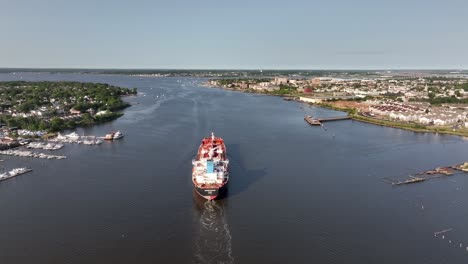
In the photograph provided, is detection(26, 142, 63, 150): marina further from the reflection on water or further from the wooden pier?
the wooden pier

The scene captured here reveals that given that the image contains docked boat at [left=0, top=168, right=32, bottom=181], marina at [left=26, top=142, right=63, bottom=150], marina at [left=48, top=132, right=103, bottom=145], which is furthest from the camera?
marina at [left=48, top=132, right=103, bottom=145]

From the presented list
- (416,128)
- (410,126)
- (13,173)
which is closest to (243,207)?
(13,173)

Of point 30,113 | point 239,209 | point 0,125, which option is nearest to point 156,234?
point 239,209

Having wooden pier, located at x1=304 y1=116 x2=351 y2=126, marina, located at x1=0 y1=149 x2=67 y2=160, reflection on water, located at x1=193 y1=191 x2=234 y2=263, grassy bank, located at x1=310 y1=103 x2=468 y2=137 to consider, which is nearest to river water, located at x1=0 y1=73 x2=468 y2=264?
reflection on water, located at x1=193 y1=191 x2=234 y2=263

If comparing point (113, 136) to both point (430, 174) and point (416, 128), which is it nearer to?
point (430, 174)

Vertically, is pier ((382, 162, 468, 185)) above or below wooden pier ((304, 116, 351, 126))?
below

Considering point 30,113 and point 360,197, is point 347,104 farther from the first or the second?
point 30,113

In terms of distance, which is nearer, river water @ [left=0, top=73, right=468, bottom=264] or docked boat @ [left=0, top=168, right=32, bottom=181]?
river water @ [left=0, top=73, right=468, bottom=264]
